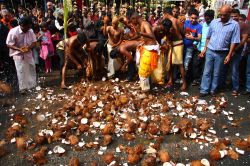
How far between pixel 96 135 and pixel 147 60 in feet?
7.11

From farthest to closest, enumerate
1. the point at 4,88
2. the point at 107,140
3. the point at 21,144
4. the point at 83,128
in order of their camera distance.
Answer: the point at 4,88
the point at 83,128
the point at 107,140
the point at 21,144

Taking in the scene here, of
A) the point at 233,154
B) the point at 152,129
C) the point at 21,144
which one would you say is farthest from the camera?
the point at 152,129

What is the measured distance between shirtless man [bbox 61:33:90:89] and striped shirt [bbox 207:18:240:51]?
292 centimetres

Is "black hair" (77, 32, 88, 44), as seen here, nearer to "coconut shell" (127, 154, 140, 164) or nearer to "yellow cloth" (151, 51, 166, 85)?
"yellow cloth" (151, 51, 166, 85)

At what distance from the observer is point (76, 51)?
7.09m

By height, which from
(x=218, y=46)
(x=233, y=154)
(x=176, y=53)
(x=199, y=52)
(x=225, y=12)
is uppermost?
(x=225, y=12)

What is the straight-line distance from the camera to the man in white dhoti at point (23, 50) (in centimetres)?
638

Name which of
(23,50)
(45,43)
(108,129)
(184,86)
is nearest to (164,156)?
(108,129)

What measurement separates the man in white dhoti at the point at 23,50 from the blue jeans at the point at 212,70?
4095mm

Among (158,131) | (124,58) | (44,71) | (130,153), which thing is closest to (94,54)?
(124,58)

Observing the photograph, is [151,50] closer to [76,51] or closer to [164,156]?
[76,51]

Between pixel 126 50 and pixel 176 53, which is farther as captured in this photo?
pixel 126 50

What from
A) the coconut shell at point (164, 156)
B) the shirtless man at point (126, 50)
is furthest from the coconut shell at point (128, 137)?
the shirtless man at point (126, 50)

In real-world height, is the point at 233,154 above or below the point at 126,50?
below
